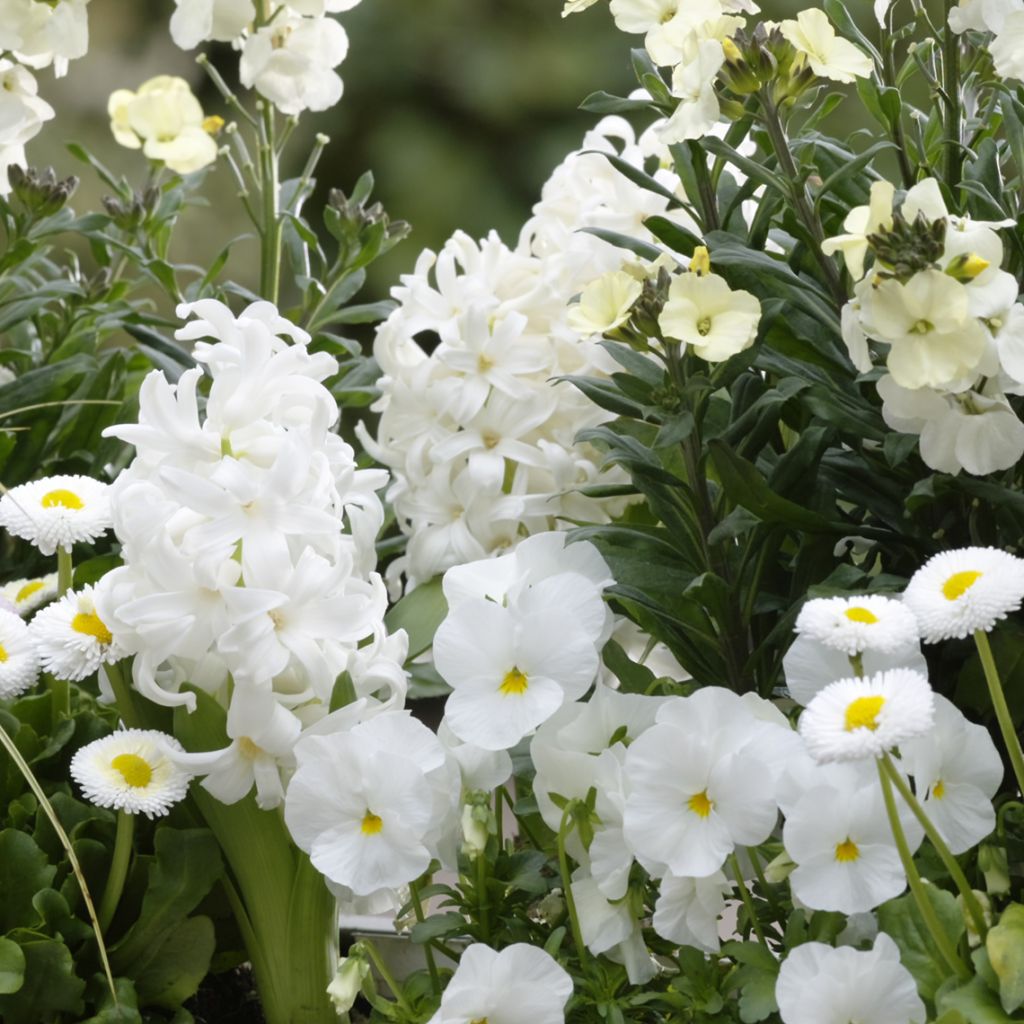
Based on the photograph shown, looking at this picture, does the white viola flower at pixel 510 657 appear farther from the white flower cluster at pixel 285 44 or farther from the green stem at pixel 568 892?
→ the white flower cluster at pixel 285 44

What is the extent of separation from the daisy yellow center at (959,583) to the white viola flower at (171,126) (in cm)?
70

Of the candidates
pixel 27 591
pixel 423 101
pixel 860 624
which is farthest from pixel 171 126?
pixel 423 101

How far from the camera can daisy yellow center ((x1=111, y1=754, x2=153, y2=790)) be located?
1.92 ft

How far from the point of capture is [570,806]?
0.57 m

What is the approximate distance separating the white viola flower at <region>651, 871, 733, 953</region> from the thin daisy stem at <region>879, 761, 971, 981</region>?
0.26 feet

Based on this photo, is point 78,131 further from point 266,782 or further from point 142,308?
point 266,782

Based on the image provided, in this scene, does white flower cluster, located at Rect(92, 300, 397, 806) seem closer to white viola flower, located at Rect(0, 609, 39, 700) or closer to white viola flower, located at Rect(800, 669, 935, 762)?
white viola flower, located at Rect(0, 609, 39, 700)

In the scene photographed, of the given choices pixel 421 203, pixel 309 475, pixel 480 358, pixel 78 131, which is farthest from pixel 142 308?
pixel 78 131

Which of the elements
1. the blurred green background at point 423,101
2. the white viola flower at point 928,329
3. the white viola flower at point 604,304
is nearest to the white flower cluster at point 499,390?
the white viola flower at point 604,304

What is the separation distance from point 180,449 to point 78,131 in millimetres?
2456

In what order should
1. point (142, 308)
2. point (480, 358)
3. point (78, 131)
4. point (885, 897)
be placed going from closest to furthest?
1. point (885, 897)
2. point (480, 358)
3. point (142, 308)
4. point (78, 131)

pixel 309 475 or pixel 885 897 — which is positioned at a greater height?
pixel 309 475

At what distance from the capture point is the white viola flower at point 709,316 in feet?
1.83

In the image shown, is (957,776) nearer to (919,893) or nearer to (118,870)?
(919,893)
